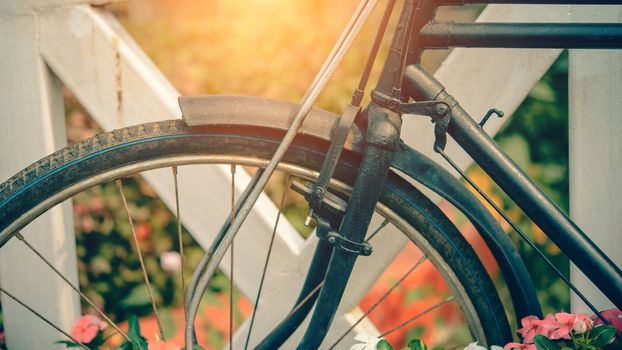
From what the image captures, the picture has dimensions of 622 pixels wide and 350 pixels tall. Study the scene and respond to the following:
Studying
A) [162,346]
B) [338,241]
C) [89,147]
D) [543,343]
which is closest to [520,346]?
[543,343]

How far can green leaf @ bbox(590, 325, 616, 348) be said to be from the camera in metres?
1.07

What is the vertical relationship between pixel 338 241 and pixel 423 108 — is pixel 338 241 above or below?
below

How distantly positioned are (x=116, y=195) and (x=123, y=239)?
0.46 feet

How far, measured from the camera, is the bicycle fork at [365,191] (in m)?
0.98

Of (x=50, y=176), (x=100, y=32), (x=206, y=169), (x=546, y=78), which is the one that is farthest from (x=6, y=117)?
(x=546, y=78)

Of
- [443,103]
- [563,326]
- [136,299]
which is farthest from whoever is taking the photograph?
[136,299]

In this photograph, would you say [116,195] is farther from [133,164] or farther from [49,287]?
[133,164]

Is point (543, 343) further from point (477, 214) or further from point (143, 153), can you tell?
point (143, 153)

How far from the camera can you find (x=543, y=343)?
3.50 feet

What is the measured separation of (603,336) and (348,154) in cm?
50

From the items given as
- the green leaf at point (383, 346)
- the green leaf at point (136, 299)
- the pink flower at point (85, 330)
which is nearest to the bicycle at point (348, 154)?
the green leaf at point (383, 346)

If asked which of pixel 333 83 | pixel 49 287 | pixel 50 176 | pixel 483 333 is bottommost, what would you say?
pixel 483 333

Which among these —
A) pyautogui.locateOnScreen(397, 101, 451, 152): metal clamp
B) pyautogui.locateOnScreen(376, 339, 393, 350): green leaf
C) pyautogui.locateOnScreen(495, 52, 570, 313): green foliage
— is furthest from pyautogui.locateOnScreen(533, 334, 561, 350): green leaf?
pyautogui.locateOnScreen(495, 52, 570, 313): green foliage

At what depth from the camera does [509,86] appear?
1313mm
